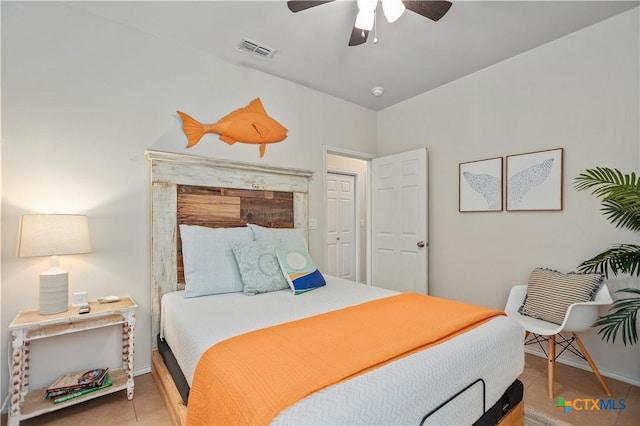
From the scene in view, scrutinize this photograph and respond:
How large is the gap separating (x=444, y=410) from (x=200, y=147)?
2.53 meters

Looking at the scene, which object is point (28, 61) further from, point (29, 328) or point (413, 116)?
point (413, 116)

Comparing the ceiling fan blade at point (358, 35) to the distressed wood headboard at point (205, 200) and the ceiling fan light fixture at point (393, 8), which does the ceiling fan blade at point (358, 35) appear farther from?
the distressed wood headboard at point (205, 200)

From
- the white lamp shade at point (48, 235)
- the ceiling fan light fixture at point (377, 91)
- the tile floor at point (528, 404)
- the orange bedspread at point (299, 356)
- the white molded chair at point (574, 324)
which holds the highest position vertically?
the ceiling fan light fixture at point (377, 91)

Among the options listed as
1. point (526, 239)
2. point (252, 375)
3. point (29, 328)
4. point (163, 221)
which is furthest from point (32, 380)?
point (526, 239)

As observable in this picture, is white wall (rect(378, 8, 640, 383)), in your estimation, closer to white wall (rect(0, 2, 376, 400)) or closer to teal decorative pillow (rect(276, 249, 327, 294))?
teal decorative pillow (rect(276, 249, 327, 294))

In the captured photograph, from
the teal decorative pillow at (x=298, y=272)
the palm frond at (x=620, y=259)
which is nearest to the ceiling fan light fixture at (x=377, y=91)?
the teal decorative pillow at (x=298, y=272)

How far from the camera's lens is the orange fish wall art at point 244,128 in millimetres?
2590

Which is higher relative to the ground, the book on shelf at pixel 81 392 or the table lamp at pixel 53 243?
the table lamp at pixel 53 243

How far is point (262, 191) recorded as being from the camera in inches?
116

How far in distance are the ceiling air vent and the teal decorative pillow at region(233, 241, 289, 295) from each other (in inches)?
66.0

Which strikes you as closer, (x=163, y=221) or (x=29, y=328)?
(x=29, y=328)

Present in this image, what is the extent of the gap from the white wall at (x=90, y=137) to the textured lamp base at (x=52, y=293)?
25 cm

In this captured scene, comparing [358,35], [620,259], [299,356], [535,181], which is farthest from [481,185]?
[299,356]

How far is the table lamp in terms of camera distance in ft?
5.65
